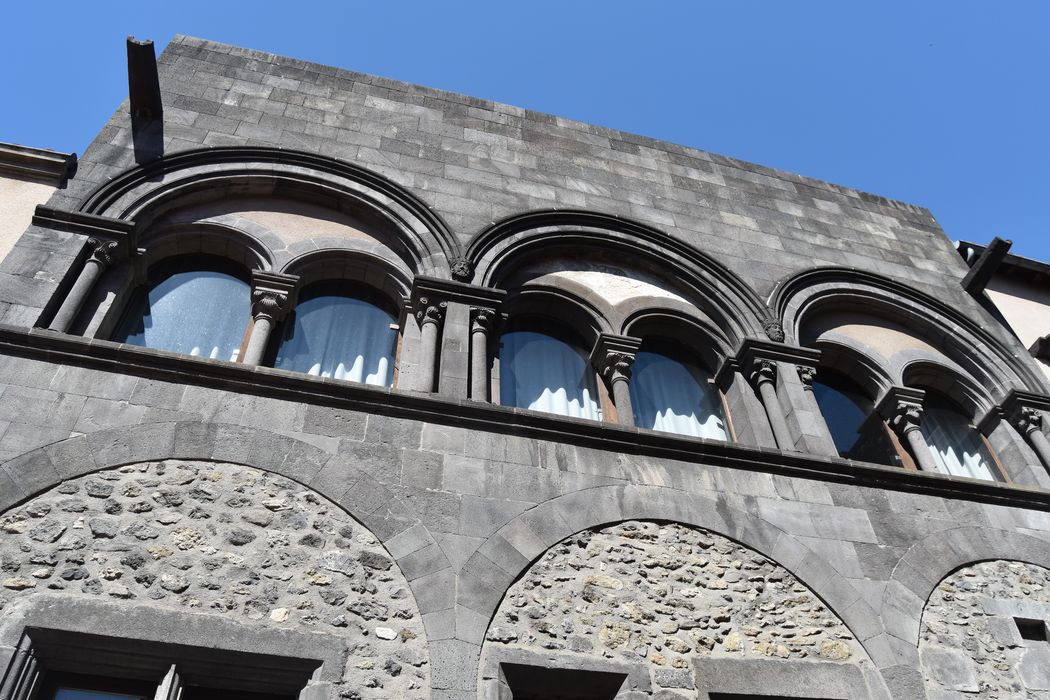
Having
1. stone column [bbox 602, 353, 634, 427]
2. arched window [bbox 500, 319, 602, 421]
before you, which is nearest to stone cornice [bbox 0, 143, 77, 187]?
arched window [bbox 500, 319, 602, 421]

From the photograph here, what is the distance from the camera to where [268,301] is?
777 centimetres

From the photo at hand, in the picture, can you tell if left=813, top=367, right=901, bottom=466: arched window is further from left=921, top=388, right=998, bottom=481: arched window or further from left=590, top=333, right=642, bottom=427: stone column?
left=590, top=333, right=642, bottom=427: stone column

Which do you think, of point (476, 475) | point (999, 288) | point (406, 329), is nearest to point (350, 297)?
point (406, 329)

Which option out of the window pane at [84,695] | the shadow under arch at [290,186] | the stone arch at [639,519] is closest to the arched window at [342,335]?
the shadow under arch at [290,186]

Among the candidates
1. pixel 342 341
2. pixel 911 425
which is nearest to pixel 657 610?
pixel 342 341

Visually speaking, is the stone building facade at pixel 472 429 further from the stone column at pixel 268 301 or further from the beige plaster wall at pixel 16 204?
the beige plaster wall at pixel 16 204

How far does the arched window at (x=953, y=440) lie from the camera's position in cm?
908

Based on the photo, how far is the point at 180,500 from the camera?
538 cm

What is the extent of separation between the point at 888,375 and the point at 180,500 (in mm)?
7371

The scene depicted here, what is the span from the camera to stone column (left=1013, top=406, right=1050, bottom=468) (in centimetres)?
886

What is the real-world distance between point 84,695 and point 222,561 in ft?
3.24

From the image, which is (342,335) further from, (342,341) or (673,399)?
(673,399)

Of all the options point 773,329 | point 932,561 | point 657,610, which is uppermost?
point 773,329

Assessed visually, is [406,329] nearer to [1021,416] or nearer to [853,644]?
[853,644]
